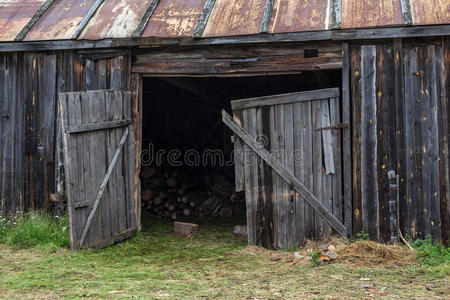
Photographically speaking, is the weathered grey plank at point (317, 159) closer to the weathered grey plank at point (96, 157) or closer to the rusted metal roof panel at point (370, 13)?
the rusted metal roof panel at point (370, 13)

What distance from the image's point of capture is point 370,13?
722cm

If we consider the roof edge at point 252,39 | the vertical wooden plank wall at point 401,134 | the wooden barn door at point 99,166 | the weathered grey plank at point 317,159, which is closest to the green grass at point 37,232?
the wooden barn door at point 99,166

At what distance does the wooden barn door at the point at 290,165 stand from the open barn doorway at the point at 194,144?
1.88 m

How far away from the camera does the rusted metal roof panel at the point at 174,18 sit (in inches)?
310

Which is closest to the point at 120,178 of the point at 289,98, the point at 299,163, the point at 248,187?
the point at 248,187

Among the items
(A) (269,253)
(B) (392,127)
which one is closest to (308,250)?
(A) (269,253)

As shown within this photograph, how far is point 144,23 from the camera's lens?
815 centimetres

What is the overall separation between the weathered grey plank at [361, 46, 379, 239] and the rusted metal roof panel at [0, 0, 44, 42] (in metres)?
5.42

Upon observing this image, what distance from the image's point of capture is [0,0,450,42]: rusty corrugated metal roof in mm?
7109

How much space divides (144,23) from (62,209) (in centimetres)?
313

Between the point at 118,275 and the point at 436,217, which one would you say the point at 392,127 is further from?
the point at 118,275

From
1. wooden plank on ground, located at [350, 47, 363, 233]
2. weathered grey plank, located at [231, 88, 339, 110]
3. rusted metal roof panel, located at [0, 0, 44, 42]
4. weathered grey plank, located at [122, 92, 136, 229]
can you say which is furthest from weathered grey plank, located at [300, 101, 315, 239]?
rusted metal roof panel, located at [0, 0, 44, 42]

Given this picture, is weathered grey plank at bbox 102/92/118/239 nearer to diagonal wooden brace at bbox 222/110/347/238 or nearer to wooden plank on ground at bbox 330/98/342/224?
diagonal wooden brace at bbox 222/110/347/238

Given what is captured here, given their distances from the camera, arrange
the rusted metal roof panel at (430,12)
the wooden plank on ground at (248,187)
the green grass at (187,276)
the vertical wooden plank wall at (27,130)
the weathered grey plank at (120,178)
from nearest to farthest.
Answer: the green grass at (187,276) → the rusted metal roof panel at (430,12) → the wooden plank on ground at (248,187) → the weathered grey plank at (120,178) → the vertical wooden plank wall at (27,130)
